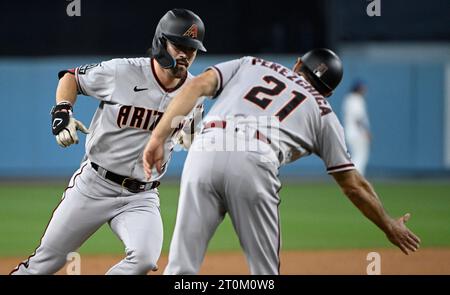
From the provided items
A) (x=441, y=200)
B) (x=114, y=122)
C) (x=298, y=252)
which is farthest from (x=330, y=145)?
(x=441, y=200)

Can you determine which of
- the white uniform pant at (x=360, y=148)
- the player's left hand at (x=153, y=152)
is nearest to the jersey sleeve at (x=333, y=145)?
the player's left hand at (x=153, y=152)

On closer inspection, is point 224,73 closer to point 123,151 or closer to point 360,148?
point 123,151

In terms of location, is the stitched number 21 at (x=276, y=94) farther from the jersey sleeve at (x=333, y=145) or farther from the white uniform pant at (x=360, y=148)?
the white uniform pant at (x=360, y=148)

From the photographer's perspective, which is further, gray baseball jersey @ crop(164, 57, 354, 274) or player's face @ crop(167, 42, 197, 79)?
player's face @ crop(167, 42, 197, 79)

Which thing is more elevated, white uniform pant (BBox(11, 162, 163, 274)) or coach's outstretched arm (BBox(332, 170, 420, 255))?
coach's outstretched arm (BBox(332, 170, 420, 255))

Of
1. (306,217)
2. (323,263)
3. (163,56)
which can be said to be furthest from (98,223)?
(306,217)

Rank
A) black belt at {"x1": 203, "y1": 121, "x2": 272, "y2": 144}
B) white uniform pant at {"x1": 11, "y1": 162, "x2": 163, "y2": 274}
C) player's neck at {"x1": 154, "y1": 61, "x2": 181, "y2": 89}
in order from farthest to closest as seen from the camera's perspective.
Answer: player's neck at {"x1": 154, "y1": 61, "x2": 181, "y2": 89} → white uniform pant at {"x1": 11, "y1": 162, "x2": 163, "y2": 274} → black belt at {"x1": 203, "y1": 121, "x2": 272, "y2": 144}

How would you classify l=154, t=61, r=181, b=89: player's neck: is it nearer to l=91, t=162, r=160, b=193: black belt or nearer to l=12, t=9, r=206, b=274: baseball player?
l=12, t=9, r=206, b=274: baseball player

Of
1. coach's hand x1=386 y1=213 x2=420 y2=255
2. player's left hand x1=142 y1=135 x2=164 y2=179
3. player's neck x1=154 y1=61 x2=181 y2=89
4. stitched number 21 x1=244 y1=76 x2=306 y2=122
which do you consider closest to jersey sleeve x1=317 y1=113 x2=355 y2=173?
stitched number 21 x1=244 y1=76 x2=306 y2=122
